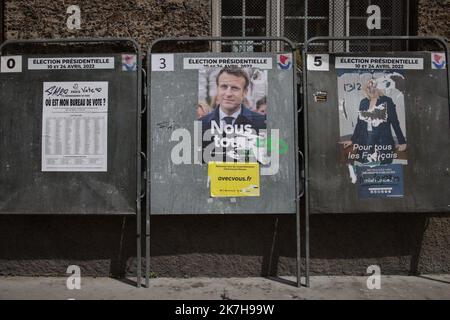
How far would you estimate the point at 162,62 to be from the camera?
5883 millimetres

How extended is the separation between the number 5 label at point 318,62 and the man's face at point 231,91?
758 mm

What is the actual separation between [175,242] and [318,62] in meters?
2.60

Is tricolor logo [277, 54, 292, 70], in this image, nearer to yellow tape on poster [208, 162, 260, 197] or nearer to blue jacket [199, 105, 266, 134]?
blue jacket [199, 105, 266, 134]

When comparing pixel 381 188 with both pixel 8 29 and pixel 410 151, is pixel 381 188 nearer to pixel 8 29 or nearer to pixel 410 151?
pixel 410 151

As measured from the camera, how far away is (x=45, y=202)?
586 cm

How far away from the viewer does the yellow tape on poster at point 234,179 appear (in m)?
5.86

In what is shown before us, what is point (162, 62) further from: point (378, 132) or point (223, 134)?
point (378, 132)

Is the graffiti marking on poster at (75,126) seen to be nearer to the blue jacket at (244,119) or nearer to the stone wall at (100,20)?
the stone wall at (100,20)

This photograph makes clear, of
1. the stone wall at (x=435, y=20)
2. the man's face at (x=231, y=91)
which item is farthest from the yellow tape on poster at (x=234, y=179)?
the stone wall at (x=435, y=20)

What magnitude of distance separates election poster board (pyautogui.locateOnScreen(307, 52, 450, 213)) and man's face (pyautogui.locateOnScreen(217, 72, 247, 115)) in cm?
75

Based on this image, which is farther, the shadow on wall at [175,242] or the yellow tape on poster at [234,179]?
the shadow on wall at [175,242]

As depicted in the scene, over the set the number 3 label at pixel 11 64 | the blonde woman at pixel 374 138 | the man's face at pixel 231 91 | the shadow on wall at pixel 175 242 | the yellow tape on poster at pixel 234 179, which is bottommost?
the shadow on wall at pixel 175 242

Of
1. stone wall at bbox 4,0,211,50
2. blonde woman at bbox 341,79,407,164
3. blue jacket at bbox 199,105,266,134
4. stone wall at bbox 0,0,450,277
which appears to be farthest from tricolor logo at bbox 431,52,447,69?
stone wall at bbox 4,0,211,50

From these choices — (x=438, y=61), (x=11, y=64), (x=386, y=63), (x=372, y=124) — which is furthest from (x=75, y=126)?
(x=438, y=61)
